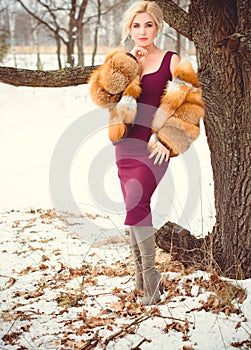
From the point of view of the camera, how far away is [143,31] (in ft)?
9.02

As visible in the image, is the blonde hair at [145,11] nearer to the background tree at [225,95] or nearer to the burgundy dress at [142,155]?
the burgundy dress at [142,155]

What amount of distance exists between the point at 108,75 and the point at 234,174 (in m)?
1.07

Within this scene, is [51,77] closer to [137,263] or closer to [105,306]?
[137,263]

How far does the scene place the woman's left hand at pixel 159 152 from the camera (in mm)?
2709

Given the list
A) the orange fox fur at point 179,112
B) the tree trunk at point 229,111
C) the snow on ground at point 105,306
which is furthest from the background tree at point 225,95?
the orange fox fur at point 179,112

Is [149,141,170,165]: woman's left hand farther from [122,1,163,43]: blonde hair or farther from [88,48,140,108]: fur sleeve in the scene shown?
[122,1,163,43]: blonde hair

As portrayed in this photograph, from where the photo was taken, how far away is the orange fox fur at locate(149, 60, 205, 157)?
2693 mm

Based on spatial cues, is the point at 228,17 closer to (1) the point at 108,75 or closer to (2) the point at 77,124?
(1) the point at 108,75

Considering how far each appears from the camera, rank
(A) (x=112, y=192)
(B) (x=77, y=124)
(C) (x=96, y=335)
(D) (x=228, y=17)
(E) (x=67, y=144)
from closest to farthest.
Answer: (C) (x=96, y=335)
(D) (x=228, y=17)
(A) (x=112, y=192)
(E) (x=67, y=144)
(B) (x=77, y=124)

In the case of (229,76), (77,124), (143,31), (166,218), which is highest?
(143,31)

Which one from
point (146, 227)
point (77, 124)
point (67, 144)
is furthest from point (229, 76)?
point (77, 124)

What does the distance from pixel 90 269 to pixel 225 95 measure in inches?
70.6

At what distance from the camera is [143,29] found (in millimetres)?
2754

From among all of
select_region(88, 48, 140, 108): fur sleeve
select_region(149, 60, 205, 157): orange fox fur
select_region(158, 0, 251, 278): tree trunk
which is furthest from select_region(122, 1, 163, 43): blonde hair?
select_region(158, 0, 251, 278): tree trunk
